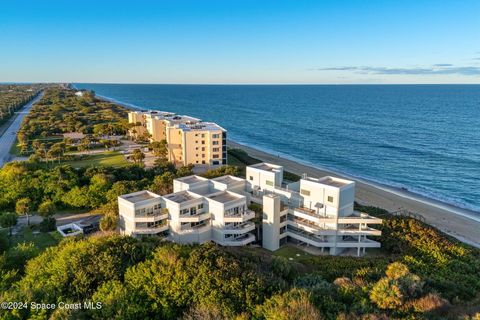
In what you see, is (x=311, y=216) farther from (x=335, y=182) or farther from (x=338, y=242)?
(x=335, y=182)

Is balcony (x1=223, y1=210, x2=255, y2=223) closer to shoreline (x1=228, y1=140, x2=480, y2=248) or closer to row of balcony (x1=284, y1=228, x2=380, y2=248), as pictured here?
row of balcony (x1=284, y1=228, x2=380, y2=248)

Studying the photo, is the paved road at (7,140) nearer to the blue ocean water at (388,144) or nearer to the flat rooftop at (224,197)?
the flat rooftop at (224,197)

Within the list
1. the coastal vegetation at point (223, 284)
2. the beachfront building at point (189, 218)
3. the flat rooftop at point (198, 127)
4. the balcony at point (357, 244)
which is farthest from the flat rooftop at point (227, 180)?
the flat rooftop at point (198, 127)

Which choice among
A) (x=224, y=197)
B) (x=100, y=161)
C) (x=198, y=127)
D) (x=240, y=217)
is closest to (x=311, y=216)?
(x=240, y=217)

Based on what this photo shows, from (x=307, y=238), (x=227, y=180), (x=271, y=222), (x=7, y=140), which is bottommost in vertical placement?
(x=307, y=238)

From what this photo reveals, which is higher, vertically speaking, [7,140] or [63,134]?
[63,134]

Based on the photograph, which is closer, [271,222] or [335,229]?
[335,229]
